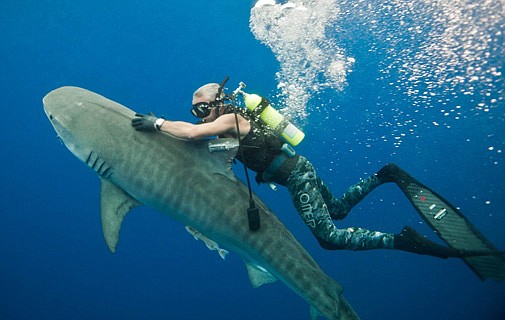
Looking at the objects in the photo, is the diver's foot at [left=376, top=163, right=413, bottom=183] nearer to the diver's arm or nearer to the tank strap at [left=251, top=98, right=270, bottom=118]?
the tank strap at [left=251, top=98, right=270, bottom=118]

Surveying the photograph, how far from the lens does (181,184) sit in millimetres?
3664

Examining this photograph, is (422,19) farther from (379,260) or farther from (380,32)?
(379,260)

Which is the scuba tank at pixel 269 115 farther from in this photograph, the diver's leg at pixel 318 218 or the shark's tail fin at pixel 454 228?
the shark's tail fin at pixel 454 228

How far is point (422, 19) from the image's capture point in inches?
873

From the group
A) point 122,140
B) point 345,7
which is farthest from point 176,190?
point 345,7

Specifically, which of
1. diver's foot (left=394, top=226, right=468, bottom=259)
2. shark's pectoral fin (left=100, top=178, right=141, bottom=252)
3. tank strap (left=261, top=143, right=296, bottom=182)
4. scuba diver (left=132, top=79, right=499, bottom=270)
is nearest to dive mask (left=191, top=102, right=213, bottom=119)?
scuba diver (left=132, top=79, right=499, bottom=270)

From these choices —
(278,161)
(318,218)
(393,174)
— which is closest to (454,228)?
(393,174)

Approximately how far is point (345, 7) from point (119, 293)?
27.1 meters

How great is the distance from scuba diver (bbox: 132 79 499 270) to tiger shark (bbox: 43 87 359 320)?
0.21 metres

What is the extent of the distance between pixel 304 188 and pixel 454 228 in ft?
6.45

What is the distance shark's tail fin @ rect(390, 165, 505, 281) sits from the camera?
404 cm

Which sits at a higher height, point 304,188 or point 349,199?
point 349,199

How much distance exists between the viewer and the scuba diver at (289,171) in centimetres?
362

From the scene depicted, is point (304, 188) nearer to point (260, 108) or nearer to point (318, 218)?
point (318, 218)
